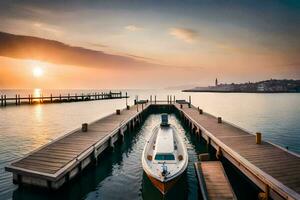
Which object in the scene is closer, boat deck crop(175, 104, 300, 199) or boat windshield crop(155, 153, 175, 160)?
boat deck crop(175, 104, 300, 199)

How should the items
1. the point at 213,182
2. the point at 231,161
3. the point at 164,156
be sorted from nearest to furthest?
the point at 213,182, the point at 164,156, the point at 231,161

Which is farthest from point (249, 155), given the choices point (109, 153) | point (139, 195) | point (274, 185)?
point (109, 153)

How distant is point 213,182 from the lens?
540 inches

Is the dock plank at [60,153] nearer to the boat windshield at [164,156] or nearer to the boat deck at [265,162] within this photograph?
the boat windshield at [164,156]

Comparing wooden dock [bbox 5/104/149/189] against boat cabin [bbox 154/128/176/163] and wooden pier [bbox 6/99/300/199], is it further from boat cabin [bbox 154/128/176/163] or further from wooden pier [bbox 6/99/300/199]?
boat cabin [bbox 154/128/176/163]

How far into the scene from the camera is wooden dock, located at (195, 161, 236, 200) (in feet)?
40.3

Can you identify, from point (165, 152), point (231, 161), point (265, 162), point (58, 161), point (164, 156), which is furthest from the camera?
point (231, 161)

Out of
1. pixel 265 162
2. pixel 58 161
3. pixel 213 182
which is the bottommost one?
pixel 213 182

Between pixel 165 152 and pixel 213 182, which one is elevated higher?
pixel 165 152

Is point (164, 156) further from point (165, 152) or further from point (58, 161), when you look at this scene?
point (58, 161)

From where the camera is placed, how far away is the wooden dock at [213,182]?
40.3ft

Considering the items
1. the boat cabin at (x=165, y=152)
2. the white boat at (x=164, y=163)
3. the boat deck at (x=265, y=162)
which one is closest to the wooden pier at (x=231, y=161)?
the boat deck at (x=265, y=162)

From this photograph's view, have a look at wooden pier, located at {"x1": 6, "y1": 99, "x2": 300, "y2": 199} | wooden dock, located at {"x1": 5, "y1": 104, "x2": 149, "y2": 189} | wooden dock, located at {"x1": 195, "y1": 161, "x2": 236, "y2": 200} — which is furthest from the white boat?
wooden dock, located at {"x1": 5, "y1": 104, "x2": 149, "y2": 189}

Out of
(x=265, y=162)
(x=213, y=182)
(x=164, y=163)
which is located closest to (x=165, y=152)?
(x=164, y=163)
